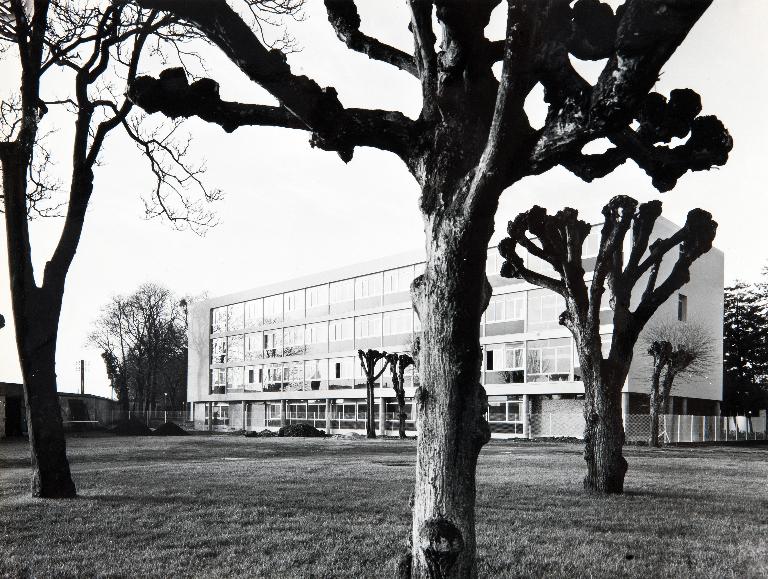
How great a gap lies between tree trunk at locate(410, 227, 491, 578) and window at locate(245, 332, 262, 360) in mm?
66273

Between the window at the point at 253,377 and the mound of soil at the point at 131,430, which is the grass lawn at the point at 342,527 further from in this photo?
the window at the point at 253,377

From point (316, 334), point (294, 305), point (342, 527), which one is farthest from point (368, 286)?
point (342, 527)

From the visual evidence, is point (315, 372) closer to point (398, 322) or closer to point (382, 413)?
point (382, 413)

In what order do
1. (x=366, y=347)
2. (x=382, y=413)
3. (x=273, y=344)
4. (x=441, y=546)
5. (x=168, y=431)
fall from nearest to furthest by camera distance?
(x=441, y=546) < (x=168, y=431) < (x=382, y=413) < (x=366, y=347) < (x=273, y=344)

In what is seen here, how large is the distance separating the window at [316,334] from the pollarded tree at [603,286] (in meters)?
48.3

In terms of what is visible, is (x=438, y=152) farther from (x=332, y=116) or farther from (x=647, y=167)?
(x=647, y=167)

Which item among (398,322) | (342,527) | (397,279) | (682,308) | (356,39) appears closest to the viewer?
(356,39)

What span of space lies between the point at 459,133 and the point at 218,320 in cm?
7434

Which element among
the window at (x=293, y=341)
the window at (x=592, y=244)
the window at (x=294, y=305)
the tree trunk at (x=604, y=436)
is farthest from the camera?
the window at (x=294, y=305)

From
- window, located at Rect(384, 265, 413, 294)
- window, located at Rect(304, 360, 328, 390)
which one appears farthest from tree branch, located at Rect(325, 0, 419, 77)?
window, located at Rect(304, 360, 328, 390)

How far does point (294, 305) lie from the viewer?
2579 inches

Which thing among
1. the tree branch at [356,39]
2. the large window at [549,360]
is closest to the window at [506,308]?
the large window at [549,360]

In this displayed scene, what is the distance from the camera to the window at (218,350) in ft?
246

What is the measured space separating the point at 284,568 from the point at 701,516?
621 centimetres
